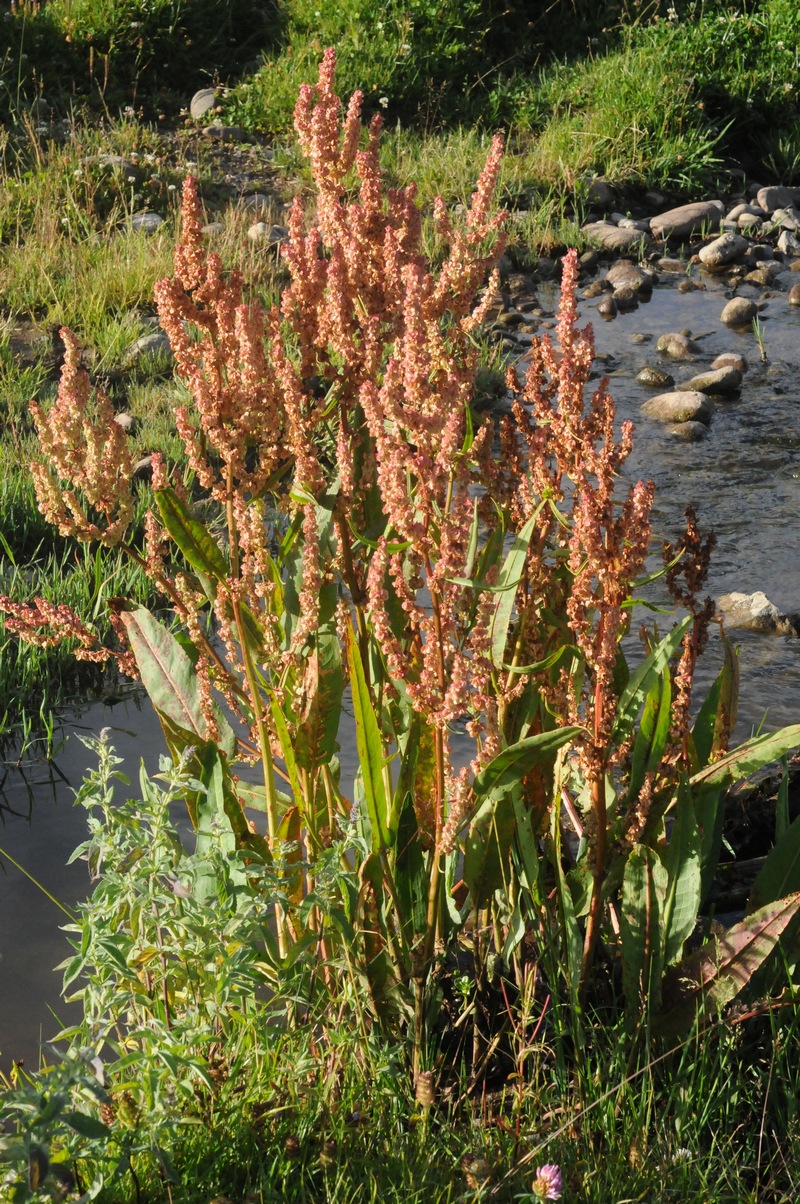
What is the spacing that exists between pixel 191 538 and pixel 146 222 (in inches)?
254

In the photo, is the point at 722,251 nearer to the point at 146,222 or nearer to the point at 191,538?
the point at 146,222

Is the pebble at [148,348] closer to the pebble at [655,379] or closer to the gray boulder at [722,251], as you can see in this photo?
the pebble at [655,379]

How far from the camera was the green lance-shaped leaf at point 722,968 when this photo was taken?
225 centimetres

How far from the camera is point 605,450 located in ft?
6.98

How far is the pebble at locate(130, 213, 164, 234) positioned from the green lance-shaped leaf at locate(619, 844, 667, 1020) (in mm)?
6664

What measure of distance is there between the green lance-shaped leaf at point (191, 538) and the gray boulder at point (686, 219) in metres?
8.38

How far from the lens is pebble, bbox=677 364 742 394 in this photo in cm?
729

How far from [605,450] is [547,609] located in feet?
1.50

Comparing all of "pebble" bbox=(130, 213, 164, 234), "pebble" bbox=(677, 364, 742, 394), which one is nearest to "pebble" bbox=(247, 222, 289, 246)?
"pebble" bbox=(130, 213, 164, 234)

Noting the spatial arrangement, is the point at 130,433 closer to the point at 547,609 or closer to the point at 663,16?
the point at 547,609

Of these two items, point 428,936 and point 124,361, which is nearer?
point 428,936

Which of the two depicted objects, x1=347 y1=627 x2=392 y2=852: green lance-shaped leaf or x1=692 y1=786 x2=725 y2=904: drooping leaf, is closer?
x1=347 y1=627 x2=392 y2=852: green lance-shaped leaf

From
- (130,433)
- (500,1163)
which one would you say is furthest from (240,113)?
(500,1163)

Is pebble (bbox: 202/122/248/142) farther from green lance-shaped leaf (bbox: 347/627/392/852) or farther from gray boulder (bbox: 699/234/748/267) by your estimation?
green lance-shaped leaf (bbox: 347/627/392/852)
